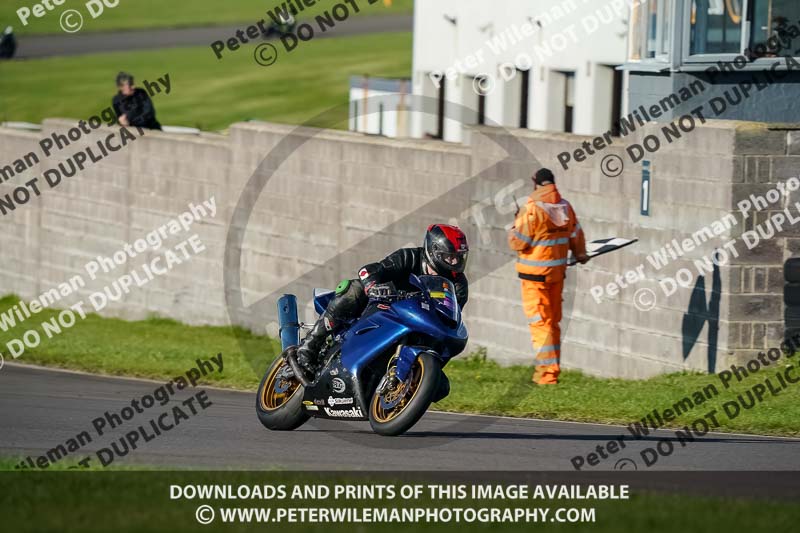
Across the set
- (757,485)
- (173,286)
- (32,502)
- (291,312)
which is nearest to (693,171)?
(291,312)

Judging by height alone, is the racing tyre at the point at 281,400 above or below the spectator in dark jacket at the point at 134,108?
below

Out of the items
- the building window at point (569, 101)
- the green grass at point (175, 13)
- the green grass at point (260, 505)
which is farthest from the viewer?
the green grass at point (175, 13)

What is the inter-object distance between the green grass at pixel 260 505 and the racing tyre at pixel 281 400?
236 centimetres

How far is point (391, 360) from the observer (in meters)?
10.7

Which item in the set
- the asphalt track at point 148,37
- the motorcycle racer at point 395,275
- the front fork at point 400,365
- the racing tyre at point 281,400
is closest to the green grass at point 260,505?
the front fork at point 400,365

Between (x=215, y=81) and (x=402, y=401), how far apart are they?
44484mm

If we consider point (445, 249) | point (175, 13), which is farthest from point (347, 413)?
point (175, 13)

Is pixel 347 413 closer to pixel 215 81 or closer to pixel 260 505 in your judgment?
pixel 260 505

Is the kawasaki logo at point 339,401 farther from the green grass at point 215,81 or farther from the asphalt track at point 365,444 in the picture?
the green grass at point 215,81

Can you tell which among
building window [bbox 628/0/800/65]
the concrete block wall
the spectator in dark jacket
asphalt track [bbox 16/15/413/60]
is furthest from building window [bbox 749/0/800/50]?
asphalt track [bbox 16/15/413/60]

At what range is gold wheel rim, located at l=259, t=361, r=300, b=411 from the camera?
467 inches

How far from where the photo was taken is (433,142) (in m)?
18.3

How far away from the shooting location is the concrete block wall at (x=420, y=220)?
1415 centimetres

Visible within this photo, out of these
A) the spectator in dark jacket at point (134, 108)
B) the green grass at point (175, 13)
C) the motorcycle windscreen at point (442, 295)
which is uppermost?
the green grass at point (175, 13)
